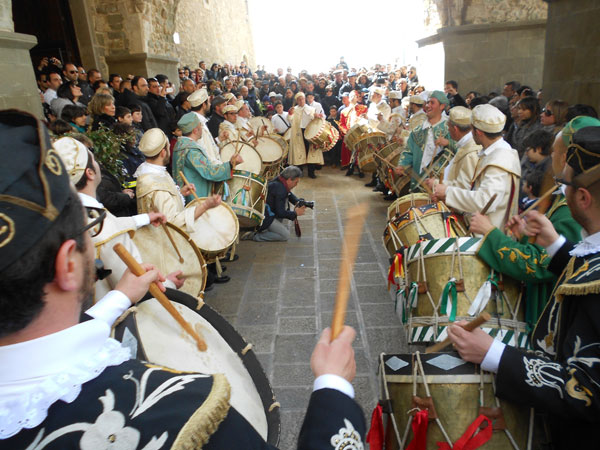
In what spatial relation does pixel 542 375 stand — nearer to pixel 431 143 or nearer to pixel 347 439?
pixel 347 439

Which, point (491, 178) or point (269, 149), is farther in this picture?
point (269, 149)

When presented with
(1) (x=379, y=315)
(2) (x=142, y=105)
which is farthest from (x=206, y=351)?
(2) (x=142, y=105)

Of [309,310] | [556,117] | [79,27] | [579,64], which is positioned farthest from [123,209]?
[79,27]

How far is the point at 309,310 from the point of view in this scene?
4.07m

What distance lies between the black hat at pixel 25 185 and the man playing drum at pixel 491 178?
3253 mm

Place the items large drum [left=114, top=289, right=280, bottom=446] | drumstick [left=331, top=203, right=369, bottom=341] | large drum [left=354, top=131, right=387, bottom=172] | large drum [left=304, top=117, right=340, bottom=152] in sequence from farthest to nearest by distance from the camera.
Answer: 1. large drum [left=304, top=117, right=340, bottom=152]
2. large drum [left=354, top=131, right=387, bottom=172]
3. large drum [left=114, top=289, right=280, bottom=446]
4. drumstick [left=331, top=203, right=369, bottom=341]

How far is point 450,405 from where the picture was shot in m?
1.62

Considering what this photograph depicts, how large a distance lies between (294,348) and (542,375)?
2.27 m

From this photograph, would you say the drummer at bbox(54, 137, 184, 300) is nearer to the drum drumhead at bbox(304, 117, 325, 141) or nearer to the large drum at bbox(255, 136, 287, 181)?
the large drum at bbox(255, 136, 287, 181)

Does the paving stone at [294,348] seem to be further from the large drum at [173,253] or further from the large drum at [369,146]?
the large drum at [369,146]

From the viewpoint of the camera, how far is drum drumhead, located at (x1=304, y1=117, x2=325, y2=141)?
364 inches

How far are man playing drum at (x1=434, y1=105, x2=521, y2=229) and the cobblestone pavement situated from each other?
1.28m

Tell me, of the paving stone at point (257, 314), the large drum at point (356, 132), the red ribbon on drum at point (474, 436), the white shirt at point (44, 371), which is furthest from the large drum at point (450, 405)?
the large drum at point (356, 132)

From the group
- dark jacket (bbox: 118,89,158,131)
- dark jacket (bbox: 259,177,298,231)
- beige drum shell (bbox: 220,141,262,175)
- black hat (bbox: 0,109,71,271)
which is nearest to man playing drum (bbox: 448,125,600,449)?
black hat (bbox: 0,109,71,271)
